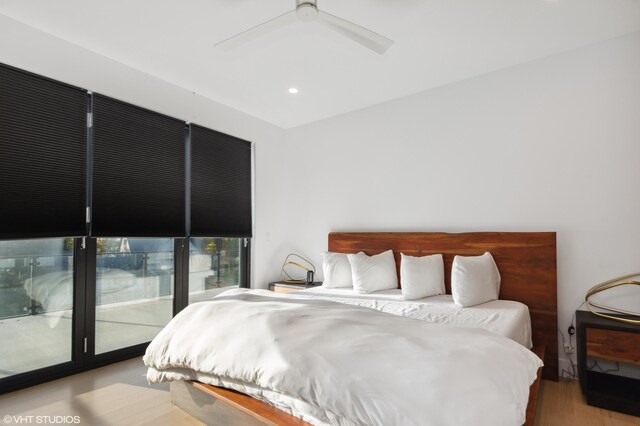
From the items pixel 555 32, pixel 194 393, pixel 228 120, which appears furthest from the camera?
pixel 228 120

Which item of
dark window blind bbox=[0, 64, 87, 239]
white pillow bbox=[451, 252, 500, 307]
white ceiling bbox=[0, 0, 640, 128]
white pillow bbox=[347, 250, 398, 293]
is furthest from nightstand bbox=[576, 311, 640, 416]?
dark window blind bbox=[0, 64, 87, 239]

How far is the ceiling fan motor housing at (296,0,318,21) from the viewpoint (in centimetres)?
195

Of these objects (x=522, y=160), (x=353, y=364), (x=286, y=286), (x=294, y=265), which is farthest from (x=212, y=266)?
(x=522, y=160)

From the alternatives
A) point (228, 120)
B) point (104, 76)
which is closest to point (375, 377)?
point (104, 76)

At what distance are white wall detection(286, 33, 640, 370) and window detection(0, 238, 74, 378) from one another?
9.28 feet

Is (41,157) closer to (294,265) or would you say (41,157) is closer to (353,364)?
(353,364)

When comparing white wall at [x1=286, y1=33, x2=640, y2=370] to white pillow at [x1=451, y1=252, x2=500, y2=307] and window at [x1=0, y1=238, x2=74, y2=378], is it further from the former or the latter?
window at [x1=0, y1=238, x2=74, y2=378]

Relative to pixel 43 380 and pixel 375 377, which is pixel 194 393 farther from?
pixel 43 380

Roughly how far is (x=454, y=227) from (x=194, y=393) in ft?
8.77

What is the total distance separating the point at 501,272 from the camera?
3.08m

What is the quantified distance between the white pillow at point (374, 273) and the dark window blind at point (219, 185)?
1562mm

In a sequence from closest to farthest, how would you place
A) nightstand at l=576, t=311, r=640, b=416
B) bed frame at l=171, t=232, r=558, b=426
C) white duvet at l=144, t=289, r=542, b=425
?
1. white duvet at l=144, t=289, r=542, b=425
2. bed frame at l=171, t=232, r=558, b=426
3. nightstand at l=576, t=311, r=640, b=416

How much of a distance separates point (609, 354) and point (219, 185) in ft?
12.5

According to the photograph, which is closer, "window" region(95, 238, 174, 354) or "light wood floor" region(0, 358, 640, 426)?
"light wood floor" region(0, 358, 640, 426)
